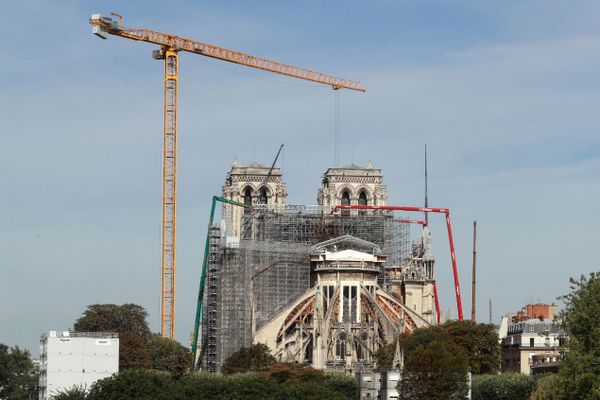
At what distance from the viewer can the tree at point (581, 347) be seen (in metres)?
94.9

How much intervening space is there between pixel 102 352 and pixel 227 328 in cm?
3329

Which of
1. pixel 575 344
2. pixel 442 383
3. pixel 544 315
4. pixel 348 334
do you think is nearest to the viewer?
pixel 575 344

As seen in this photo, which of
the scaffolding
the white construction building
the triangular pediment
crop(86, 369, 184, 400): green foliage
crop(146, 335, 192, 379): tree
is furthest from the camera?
the triangular pediment

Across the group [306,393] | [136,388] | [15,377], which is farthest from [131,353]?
[306,393]

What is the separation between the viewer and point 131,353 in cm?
15775

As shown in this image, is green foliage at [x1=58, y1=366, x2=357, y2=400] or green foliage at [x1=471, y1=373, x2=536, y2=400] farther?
green foliage at [x1=471, y1=373, x2=536, y2=400]

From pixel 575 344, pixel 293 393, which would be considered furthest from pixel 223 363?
pixel 575 344

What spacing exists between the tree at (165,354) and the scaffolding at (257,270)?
5.06 metres

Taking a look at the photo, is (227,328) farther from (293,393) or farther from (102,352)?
(293,393)

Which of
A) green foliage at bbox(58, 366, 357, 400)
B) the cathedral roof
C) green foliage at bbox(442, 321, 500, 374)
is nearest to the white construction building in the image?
green foliage at bbox(58, 366, 357, 400)

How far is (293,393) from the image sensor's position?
124938 mm

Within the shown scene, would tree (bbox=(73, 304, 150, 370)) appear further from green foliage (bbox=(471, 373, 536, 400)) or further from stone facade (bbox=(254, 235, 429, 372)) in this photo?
green foliage (bbox=(471, 373, 536, 400))

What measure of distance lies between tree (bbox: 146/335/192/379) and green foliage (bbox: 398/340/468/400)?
4511 cm

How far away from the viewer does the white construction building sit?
145 metres
